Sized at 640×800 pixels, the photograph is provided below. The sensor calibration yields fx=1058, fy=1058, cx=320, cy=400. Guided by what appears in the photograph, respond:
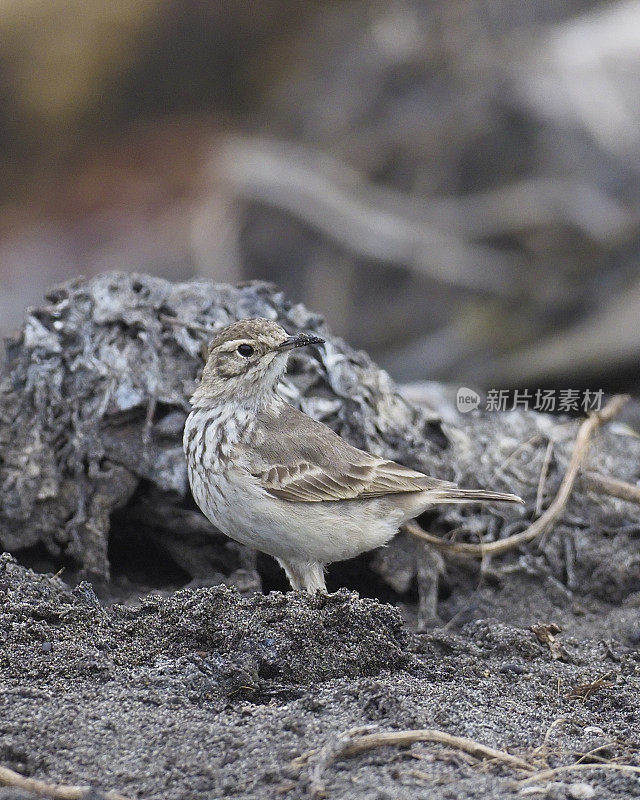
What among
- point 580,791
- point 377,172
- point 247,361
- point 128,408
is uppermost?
point 377,172

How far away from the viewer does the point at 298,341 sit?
503 cm

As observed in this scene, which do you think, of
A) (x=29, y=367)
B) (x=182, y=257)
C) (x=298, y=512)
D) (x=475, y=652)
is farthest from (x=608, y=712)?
(x=182, y=257)

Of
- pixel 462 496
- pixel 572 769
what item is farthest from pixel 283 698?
pixel 462 496

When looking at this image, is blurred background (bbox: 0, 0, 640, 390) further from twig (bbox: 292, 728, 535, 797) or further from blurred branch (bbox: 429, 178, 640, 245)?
twig (bbox: 292, 728, 535, 797)

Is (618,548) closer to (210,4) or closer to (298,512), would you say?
(298,512)

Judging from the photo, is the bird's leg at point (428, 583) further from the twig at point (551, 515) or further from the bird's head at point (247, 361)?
the bird's head at point (247, 361)

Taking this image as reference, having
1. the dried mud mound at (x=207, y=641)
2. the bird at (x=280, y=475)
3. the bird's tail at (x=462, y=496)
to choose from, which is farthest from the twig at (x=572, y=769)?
the bird's tail at (x=462, y=496)

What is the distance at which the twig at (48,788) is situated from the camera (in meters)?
2.88

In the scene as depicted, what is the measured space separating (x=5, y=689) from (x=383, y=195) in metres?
10.2

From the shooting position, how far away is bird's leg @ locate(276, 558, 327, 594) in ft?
16.4

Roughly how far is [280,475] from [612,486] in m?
2.27

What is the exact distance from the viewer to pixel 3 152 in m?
14.8

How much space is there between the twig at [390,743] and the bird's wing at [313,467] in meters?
1.72

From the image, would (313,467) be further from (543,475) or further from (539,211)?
(539,211)
